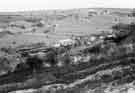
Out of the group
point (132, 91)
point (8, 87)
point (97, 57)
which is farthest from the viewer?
point (132, 91)

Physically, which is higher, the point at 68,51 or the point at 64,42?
the point at 64,42

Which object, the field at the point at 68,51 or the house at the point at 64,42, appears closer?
the field at the point at 68,51

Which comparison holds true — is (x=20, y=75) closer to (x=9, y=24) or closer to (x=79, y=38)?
(x=9, y=24)

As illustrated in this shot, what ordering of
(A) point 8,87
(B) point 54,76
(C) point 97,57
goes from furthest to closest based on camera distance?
(C) point 97,57, (B) point 54,76, (A) point 8,87

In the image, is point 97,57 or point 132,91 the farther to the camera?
point 132,91

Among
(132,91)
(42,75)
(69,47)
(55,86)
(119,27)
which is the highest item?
(119,27)

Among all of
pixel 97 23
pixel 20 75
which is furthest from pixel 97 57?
pixel 20 75

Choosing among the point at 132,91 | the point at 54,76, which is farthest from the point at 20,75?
the point at 132,91

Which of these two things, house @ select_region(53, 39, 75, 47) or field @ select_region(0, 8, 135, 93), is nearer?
field @ select_region(0, 8, 135, 93)

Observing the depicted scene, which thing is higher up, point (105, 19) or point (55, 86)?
point (105, 19)

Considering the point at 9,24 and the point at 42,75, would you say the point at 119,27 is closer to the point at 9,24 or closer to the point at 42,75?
the point at 42,75
